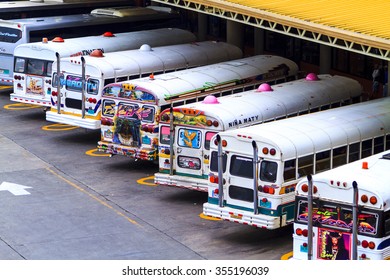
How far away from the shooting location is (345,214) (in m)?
17.8

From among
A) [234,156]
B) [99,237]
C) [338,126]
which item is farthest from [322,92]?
[99,237]

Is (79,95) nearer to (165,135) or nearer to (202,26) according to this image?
(165,135)

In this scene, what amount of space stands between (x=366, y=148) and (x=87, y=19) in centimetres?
1751

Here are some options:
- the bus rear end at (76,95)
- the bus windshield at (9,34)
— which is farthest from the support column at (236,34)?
the bus rear end at (76,95)

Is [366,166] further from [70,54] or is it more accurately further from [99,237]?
[70,54]

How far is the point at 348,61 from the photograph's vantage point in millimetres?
34625

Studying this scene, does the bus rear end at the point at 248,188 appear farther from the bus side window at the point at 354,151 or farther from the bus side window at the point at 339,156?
the bus side window at the point at 354,151

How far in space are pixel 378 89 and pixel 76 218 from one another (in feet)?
44.3

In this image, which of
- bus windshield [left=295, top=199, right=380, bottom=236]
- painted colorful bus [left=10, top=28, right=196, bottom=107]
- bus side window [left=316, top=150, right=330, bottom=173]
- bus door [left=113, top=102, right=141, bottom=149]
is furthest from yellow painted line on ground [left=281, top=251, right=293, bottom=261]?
painted colorful bus [left=10, top=28, right=196, bottom=107]

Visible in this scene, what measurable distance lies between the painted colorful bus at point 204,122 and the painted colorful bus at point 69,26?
29.2ft

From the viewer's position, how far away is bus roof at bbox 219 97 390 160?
20.4 m

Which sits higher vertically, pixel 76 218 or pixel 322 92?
pixel 322 92

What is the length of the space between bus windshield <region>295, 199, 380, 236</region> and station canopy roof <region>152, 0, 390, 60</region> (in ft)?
21.7

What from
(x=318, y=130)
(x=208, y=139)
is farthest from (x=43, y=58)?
(x=318, y=130)
